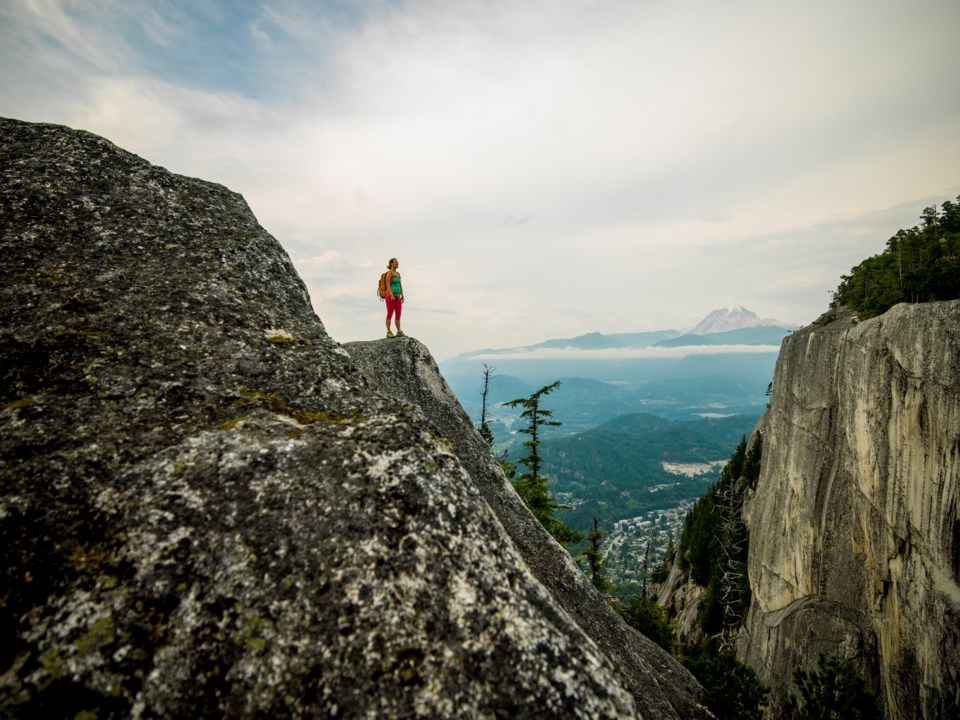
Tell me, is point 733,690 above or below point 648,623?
above

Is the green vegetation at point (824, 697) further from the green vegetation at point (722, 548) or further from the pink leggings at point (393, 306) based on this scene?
the green vegetation at point (722, 548)

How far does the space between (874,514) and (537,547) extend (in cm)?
3428

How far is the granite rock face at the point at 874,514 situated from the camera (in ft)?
82.3

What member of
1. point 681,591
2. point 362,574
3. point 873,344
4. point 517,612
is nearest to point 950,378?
point 873,344

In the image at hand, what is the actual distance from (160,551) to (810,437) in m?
51.4

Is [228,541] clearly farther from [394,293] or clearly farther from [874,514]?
[874,514]

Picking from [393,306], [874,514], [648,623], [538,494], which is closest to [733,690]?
[648,623]

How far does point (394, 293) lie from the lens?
19.6 meters

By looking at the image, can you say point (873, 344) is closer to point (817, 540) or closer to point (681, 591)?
point (817, 540)

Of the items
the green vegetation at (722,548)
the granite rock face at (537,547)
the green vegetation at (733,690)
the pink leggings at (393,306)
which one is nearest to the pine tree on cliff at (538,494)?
the green vegetation at (733,690)

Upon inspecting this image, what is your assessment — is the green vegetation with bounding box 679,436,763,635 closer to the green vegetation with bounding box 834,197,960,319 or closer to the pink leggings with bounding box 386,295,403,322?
the green vegetation with bounding box 834,197,960,319

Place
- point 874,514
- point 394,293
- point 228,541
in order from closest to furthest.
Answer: point 228,541 < point 394,293 < point 874,514

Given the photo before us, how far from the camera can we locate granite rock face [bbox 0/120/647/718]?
4.32m

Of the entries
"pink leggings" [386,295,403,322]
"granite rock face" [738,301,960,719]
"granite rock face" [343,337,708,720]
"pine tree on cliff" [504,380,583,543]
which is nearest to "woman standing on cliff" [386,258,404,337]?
"pink leggings" [386,295,403,322]
